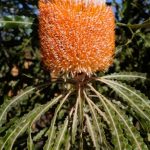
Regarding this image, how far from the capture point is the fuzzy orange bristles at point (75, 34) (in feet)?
7.04

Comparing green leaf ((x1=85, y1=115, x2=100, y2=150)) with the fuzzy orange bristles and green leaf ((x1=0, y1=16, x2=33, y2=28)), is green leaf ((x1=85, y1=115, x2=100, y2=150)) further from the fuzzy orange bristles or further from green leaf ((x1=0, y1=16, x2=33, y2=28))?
green leaf ((x1=0, y1=16, x2=33, y2=28))

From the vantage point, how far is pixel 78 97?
8.01 feet

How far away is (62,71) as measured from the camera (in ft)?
7.56

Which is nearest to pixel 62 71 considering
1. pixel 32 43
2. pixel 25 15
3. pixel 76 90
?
pixel 76 90

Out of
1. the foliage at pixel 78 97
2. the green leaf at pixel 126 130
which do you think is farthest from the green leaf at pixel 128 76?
the green leaf at pixel 126 130

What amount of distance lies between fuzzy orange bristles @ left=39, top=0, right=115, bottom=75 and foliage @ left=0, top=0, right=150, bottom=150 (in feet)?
0.72

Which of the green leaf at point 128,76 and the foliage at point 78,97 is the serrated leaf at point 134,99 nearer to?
the foliage at point 78,97

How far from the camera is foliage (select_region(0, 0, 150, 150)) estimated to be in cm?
239

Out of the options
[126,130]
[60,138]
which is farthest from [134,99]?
[60,138]

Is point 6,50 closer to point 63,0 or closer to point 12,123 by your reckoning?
point 12,123

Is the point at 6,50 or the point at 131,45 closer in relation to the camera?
the point at 131,45

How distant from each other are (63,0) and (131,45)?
1.26 meters

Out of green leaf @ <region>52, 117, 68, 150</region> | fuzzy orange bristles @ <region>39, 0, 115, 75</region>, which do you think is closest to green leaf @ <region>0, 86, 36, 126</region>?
green leaf @ <region>52, 117, 68, 150</region>

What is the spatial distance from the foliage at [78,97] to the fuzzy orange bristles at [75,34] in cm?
22
